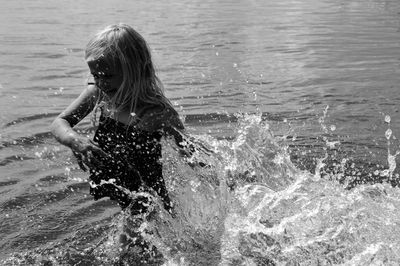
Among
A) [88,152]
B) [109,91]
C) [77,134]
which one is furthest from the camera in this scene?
[109,91]

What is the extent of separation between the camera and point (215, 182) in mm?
4852

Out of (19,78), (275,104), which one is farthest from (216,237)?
(19,78)

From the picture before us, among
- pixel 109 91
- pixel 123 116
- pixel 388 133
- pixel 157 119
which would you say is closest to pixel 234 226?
pixel 157 119

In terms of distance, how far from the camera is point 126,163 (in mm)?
4082

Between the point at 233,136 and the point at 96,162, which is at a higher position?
the point at 96,162

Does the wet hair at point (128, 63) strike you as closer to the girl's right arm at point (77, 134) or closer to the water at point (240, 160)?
the girl's right arm at point (77, 134)

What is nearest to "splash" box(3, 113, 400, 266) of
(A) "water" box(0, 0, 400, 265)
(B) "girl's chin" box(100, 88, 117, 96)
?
(A) "water" box(0, 0, 400, 265)

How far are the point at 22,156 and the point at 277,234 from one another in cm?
296

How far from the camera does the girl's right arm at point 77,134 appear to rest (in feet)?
12.0

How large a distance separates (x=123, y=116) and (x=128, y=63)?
36 centimetres

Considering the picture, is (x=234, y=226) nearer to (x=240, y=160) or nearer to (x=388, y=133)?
(x=240, y=160)

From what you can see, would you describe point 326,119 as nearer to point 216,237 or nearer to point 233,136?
point 233,136

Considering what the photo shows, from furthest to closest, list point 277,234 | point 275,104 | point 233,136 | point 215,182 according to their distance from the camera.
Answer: point 275,104
point 233,136
point 215,182
point 277,234

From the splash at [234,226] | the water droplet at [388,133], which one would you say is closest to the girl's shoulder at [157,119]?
the splash at [234,226]
